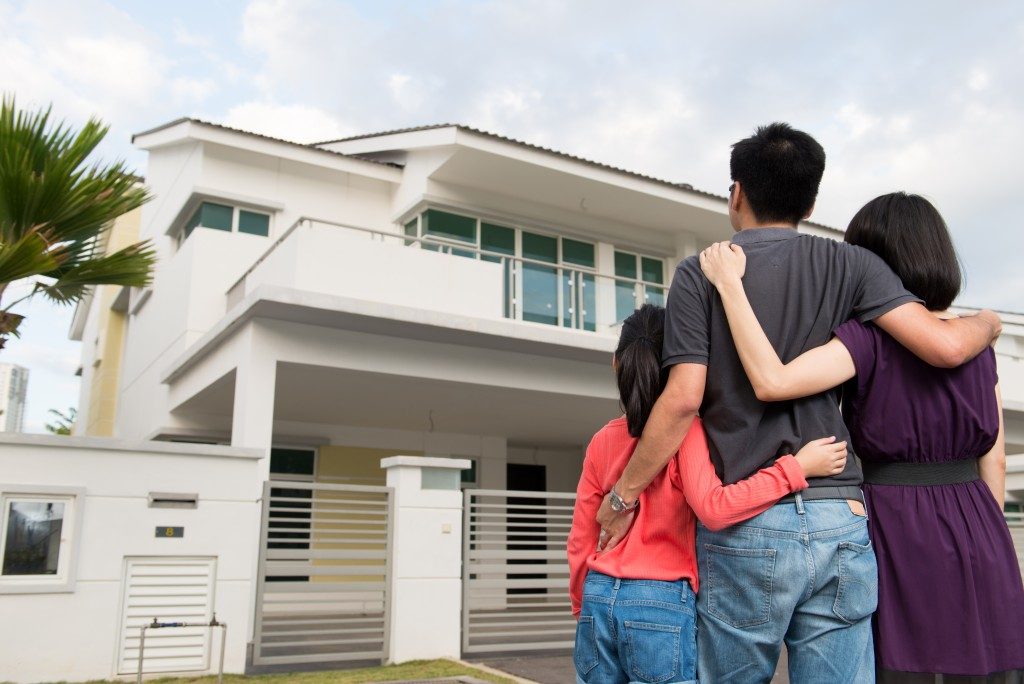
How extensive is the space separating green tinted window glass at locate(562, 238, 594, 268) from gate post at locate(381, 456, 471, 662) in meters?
7.67

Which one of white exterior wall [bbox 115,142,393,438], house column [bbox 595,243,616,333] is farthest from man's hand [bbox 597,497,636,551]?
white exterior wall [bbox 115,142,393,438]

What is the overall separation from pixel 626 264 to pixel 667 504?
14.9m

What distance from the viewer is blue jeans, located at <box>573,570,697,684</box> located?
2145 mm

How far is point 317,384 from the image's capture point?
37.7 feet

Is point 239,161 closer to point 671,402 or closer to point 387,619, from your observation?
point 387,619

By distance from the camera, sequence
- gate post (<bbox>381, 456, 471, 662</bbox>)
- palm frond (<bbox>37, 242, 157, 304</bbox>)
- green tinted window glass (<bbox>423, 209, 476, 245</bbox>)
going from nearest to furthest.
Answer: palm frond (<bbox>37, 242, 157, 304</bbox>) → gate post (<bbox>381, 456, 471, 662</bbox>) → green tinted window glass (<bbox>423, 209, 476, 245</bbox>)

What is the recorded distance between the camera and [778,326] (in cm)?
224

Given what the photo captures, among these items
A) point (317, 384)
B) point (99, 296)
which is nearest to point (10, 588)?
point (317, 384)

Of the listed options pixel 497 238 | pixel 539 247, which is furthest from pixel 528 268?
pixel 539 247

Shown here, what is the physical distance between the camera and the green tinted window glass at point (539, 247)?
52.1 feet

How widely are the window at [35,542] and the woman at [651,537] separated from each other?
249 inches

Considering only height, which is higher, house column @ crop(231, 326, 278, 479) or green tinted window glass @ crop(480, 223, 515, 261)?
green tinted window glass @ crop(480, 223, 515, 261)

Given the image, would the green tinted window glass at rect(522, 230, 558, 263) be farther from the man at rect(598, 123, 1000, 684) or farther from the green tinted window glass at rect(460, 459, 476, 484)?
the man at rect(598, 123, 1000, 684)

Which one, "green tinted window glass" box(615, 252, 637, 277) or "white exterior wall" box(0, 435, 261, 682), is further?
"green tinted window glass" box(615, 252, 637, 277)
